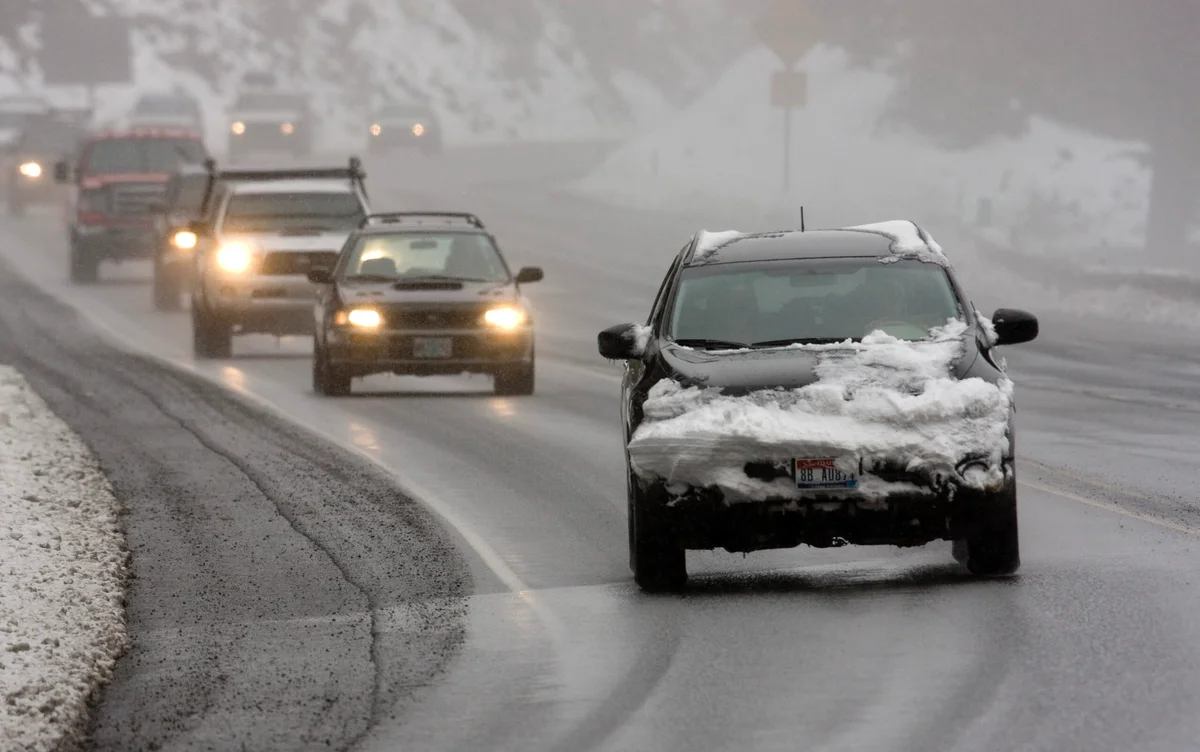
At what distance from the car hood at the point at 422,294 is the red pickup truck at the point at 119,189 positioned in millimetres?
15514

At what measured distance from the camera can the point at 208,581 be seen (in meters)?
11.6

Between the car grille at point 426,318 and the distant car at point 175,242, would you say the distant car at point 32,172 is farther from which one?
the car grille at point 426,318

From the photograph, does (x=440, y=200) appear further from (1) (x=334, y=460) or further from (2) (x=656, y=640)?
(2) (x=656, y=640)

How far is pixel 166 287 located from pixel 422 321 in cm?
1355

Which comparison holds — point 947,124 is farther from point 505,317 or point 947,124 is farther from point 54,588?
point 54,588

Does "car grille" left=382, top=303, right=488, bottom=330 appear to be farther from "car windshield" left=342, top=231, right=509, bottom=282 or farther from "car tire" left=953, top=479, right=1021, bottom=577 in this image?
"car tire" left=953, top=479, right=1021, bottom=577

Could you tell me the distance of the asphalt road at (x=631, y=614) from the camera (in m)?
8.01

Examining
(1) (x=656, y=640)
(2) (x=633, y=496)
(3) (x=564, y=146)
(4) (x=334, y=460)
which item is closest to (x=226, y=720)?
(1) (x=656, y=640)

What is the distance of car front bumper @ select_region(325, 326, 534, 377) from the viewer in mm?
21469

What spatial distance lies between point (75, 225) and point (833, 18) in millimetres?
25627

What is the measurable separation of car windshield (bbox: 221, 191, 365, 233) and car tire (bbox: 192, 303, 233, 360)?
3.33 ft

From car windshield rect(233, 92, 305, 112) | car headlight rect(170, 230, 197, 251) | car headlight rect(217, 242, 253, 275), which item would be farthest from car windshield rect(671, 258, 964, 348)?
car windshield rect(233, 92, 305, 112)

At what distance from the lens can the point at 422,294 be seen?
21719 millimetres

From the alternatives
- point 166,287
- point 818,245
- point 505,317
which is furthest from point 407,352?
point 166,287
